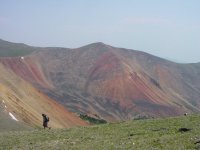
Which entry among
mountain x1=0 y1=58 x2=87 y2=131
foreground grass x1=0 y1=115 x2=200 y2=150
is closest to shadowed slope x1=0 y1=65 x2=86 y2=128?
mountain x1=0 y1=58 x2=87 y2=131

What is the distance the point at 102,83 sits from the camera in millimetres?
145500

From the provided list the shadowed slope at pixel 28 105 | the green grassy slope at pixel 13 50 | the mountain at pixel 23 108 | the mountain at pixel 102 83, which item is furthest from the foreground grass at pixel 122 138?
the green grassy slope at pixel 13 50

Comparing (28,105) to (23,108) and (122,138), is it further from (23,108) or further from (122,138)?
(122,138)

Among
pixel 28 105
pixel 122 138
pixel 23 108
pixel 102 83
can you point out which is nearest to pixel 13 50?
pixel 102 83

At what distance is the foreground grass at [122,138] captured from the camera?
2655cm

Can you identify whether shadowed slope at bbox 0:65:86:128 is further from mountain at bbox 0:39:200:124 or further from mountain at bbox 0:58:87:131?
mountain at bbox 0:39:200:124

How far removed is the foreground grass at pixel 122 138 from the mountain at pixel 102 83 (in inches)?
2951

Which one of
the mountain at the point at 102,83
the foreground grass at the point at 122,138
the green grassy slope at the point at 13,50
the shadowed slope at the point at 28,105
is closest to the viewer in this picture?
the foreground grass at the point at 122,138

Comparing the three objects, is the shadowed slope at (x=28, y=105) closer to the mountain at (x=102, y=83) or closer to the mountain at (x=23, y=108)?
the mountain at (x=23, y=108)

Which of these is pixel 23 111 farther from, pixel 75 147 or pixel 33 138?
pixel 75 147

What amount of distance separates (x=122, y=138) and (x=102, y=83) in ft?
377

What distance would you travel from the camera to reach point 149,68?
183m

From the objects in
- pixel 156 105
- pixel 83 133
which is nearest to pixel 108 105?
pixel 156 105

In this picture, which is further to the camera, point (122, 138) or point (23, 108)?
point (23, 108)
